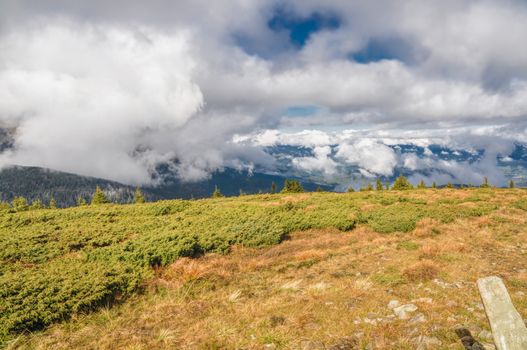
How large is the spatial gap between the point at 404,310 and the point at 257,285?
5.05m

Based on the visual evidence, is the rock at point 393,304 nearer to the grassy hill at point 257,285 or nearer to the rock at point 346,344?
the grassy hill at point 257,285

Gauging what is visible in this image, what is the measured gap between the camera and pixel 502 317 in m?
4.77

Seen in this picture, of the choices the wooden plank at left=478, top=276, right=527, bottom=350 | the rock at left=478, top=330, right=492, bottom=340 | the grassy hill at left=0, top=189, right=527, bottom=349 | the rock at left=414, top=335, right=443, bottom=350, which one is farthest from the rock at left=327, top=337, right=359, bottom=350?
the wooden plank at left=478, top=276, right=527, bottom=350

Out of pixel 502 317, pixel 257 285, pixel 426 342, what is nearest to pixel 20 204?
pixel 257 285

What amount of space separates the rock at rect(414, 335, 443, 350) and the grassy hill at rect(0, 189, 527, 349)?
48mm

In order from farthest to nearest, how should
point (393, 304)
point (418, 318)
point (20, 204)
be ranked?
point (20, 204)
point (393, 304)
point (418, 318)

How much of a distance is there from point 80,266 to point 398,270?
40.9 feet

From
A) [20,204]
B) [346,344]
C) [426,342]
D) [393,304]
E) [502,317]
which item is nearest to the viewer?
[502,317]

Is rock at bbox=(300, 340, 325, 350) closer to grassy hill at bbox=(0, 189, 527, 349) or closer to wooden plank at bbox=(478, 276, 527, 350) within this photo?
grassy hill at bbox=(0, 189, 527, 349)

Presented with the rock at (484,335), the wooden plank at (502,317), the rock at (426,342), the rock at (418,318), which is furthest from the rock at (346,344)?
the wooden plank at (502,317)

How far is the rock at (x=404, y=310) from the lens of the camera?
324 inches

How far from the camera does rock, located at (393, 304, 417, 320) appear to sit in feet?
27.0

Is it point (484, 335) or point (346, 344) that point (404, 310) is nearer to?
point (484, 335)

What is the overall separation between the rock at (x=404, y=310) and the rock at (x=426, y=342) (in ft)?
3.43
